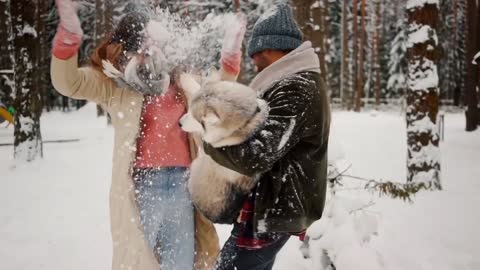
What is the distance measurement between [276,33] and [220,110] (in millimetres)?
521

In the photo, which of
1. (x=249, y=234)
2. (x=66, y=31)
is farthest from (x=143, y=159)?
(x=249, y=234)

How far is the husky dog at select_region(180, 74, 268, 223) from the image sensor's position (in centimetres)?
170

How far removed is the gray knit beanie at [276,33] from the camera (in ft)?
6.47

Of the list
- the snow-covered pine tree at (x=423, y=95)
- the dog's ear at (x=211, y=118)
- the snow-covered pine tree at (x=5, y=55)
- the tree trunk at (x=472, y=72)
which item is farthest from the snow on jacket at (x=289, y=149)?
the snow-covered pine tree at (x=5, y=55)

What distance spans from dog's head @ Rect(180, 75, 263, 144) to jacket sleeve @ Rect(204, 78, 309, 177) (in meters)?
0.07

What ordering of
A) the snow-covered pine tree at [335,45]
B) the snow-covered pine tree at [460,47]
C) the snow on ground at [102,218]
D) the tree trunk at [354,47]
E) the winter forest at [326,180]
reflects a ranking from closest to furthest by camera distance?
the winter forest at [326,180] → the snow on ground at [102,218] → the tree trunk at [354,47] → the snow-covered pine tree at [335,45] → the snow-covered pine tree at [460,47]

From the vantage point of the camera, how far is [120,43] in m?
2.65

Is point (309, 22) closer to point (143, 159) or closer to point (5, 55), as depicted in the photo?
point (143, 159)

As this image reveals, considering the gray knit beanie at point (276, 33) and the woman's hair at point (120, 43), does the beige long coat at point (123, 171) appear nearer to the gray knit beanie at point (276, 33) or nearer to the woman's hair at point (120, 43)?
the woman's hair at point (120, 43)

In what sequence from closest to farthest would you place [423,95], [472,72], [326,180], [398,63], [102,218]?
[326,180] < [102,218] < [423,95] < [472,72] < [398,63]

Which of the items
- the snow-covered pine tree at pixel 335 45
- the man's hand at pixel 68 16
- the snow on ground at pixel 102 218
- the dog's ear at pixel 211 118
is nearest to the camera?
the dog's ear at pixel 211 118

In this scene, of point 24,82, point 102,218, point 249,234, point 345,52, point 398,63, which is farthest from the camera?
point 398,63

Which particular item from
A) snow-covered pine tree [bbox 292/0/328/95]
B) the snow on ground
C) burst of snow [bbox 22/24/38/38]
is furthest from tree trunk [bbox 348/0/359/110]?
burst of snow [bbox 22/24/38/38]

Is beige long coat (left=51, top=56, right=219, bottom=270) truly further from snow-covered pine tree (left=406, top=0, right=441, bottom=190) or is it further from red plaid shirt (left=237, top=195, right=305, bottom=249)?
snow-covered pine tree (left=406, top=0, right=441, bottom=190)
